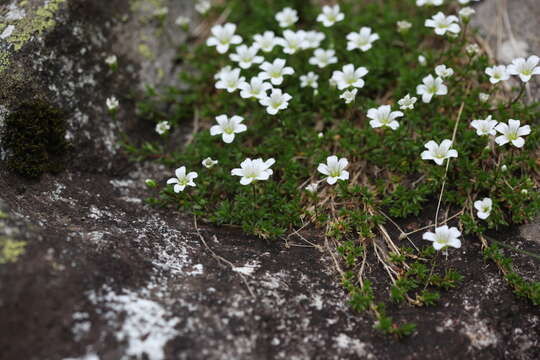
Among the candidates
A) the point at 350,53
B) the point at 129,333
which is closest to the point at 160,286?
the point at 129,333

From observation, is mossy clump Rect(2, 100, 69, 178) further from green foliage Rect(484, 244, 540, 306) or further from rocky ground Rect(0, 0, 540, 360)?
green foliage Rect(484, 244, 540, 306)

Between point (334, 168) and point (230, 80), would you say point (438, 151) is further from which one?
point (230, 80)

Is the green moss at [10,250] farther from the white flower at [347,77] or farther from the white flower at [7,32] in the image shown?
the white flower at [347,77]

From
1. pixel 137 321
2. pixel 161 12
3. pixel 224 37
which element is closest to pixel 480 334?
pixel 137 321

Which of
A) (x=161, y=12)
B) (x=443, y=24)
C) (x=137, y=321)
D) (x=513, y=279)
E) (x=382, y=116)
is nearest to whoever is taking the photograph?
(x=137, y=321)

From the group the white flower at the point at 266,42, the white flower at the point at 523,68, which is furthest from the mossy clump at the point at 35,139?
the white flower at the point at 523,68
